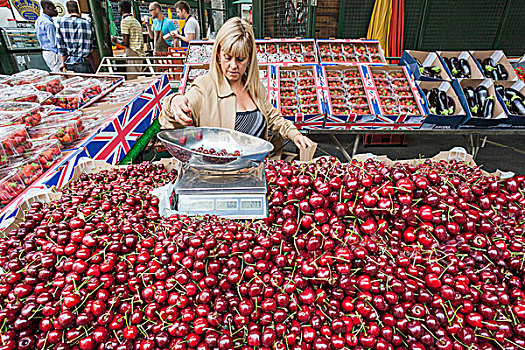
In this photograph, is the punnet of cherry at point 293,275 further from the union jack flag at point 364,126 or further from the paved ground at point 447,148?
the paved ground at point 447,148

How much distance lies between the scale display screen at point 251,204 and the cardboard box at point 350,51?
420 centimetres

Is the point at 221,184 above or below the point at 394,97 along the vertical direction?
above

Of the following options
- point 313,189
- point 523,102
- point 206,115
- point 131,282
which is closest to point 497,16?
point 523,102

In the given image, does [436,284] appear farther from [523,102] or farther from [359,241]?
[523,102]

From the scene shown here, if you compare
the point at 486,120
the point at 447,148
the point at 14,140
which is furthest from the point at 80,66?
the point at 447,148

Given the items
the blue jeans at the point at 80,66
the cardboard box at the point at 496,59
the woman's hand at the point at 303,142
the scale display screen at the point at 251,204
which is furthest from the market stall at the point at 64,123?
the cardboard box at the point at 496,59

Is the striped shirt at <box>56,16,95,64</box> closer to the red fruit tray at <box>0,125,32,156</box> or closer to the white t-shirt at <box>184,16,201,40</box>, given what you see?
the white t-shirt at <box>184,16,201,40</box>

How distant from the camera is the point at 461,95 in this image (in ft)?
13.3

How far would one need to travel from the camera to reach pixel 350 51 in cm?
509

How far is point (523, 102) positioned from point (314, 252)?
497cm

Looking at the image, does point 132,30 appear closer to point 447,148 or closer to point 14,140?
point 14,140

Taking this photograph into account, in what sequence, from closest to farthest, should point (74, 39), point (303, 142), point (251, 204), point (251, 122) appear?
1. point (251, 204)
2. point (303, 142)
3. point (251, 122)
4. point (74, 39)

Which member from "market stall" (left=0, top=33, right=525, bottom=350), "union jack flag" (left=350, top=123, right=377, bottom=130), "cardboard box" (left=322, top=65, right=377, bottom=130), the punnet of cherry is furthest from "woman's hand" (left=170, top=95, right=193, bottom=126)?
"union jack flag" (left=350, top=123, right=377, bottom=130)

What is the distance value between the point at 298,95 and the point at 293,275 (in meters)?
3.61
